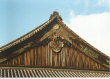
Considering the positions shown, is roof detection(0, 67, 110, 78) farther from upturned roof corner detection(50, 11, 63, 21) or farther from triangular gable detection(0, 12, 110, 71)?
upturned roof corner detection(50, 11, 63, 21)

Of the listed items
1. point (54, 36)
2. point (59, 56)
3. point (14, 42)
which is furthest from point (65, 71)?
point (14, 42)

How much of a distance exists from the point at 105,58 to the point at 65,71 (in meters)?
3.01

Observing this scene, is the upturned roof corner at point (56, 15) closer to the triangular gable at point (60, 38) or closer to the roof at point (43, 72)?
the triangular gable at point (60, 38)

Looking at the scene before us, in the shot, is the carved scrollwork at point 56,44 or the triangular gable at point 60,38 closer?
the triangular gable at point 60,38

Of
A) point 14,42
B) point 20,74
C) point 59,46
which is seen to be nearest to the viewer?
point 20,74

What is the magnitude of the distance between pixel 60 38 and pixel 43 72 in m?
2.53

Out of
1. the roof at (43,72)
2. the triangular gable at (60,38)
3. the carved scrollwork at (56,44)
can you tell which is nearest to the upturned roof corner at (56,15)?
the triangular gable at (60,38)

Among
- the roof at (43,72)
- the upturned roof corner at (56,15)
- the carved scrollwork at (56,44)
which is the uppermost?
the upturned roof corner at (56,15)

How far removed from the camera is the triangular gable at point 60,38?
46.0 feet

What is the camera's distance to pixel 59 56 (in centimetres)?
1464

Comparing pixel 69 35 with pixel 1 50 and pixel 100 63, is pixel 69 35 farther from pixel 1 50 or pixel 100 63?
pixel 1 50

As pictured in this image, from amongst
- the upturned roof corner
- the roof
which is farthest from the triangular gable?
the roof

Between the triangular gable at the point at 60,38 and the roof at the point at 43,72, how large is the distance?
0.90m

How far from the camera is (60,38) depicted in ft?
49.2
